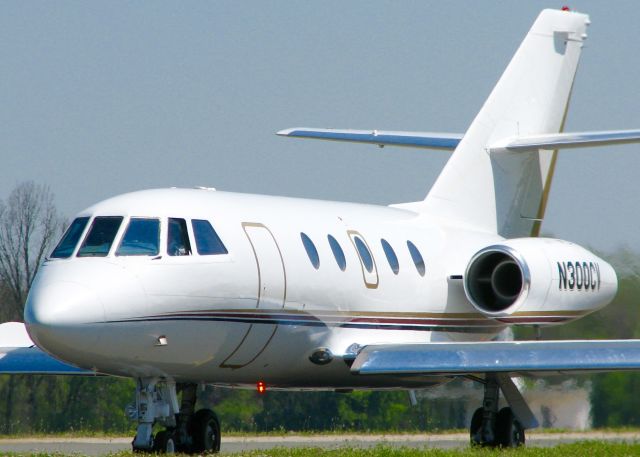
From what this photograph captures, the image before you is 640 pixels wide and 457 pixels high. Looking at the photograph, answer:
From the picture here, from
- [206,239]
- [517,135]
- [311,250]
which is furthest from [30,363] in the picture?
[517,135]

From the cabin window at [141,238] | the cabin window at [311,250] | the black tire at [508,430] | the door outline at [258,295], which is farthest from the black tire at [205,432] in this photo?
the black tire at [508,430]

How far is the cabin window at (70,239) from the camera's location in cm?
1391

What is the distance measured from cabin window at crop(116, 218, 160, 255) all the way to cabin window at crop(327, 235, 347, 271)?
2.78m

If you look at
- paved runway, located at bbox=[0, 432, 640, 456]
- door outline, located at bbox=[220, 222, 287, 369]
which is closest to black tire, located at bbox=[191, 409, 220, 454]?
door outline, located at bbox=[220, 222, 287, 369]

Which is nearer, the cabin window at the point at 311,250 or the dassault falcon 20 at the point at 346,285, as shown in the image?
the dassault falcon 20 at the point at 346,285

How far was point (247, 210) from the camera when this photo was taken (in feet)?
50.7

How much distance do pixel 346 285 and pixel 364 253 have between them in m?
0.76

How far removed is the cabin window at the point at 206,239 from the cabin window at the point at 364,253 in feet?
9.02

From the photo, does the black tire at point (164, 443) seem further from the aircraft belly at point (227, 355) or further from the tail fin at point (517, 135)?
the tail fin at point (517, 135)

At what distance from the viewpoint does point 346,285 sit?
16.3 meters

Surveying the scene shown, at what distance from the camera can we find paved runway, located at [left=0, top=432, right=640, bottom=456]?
19094 millimetres

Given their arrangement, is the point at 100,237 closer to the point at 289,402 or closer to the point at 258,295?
the point at 258,295

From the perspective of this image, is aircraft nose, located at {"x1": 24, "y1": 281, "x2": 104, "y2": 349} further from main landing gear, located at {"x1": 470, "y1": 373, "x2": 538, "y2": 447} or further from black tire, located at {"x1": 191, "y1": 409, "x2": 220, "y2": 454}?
main landing gear, located at {"x1": 470, "y1": 373, "x2": 538, "y2": 447}

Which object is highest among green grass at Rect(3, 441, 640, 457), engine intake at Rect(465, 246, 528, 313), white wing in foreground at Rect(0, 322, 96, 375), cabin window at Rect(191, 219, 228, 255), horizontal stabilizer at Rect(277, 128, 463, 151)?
horizontal stabilizer at Rect(277, 128, 463, 151)
